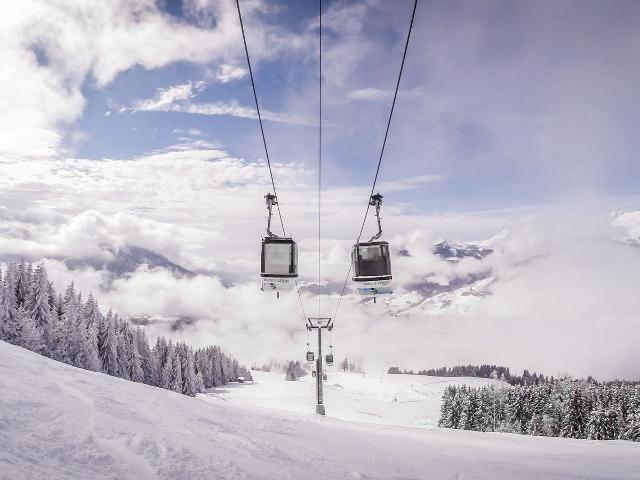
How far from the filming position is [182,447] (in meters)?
7.32

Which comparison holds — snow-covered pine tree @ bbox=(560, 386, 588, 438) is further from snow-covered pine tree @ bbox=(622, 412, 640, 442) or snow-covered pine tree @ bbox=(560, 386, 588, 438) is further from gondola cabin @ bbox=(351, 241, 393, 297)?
gondola cabin @ bbox=(351, 241, 393, 297)

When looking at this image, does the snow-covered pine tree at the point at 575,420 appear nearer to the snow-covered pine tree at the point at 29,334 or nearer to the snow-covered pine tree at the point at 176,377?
the snow-covered pine tree at the point at 176,377

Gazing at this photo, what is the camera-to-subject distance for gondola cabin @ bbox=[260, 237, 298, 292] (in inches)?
656

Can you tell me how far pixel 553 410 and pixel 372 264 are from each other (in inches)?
2365

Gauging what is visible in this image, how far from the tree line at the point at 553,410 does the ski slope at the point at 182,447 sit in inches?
2034

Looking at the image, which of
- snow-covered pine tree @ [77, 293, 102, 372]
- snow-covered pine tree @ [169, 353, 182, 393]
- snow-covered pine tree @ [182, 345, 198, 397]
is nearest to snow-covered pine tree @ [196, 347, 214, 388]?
snow-covered pine tree @ [182, 345, 198, 397]

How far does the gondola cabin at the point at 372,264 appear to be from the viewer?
16906 mm

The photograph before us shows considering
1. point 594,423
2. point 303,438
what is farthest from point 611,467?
point 594,423

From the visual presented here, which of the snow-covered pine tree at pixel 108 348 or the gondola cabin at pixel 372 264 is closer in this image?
the gondola cabin at pixel 372 264

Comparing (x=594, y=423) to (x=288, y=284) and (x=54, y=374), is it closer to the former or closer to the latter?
(x=288, y=284)

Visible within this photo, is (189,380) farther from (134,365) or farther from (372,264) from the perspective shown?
(372,264)

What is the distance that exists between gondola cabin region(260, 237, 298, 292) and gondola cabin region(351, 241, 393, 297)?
2697 millimetres

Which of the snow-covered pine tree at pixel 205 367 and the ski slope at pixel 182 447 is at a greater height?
the ski slope at pixel 182 447

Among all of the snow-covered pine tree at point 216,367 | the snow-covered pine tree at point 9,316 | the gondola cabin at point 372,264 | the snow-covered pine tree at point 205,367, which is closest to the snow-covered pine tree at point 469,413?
the snow-covered pine tree at point 205,367
